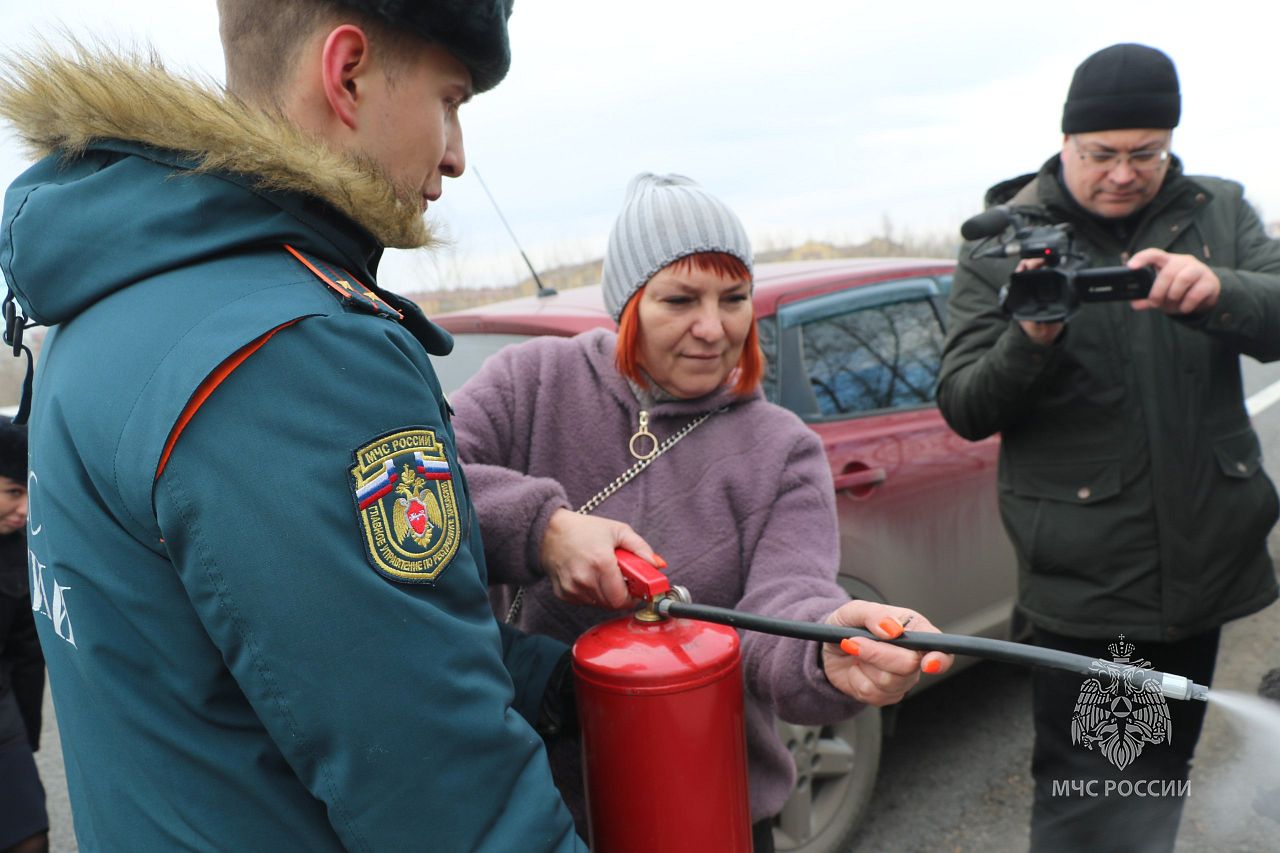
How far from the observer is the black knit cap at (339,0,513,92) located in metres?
1.08

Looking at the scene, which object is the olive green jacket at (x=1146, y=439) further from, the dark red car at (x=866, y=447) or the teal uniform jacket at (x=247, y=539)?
the teal uniform jacket at (x=247, y=539)

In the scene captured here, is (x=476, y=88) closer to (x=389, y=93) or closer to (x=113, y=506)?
(x=389, y=93)

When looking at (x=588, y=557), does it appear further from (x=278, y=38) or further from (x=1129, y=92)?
(x=1129, y=92)

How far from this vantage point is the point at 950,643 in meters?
1.17

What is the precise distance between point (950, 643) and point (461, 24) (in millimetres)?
904

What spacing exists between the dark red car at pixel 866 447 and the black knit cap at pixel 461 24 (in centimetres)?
178

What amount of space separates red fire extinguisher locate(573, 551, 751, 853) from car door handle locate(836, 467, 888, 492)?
168 cm

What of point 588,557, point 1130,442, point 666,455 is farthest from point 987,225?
point 588,557

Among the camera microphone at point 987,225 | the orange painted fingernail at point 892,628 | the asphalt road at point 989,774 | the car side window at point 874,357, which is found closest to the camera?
the orange painted fingernail at point 892,628

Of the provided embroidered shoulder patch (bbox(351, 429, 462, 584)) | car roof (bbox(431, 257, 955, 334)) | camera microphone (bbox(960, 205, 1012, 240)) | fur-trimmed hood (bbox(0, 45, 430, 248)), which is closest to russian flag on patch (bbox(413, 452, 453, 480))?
embroidered shoulder patch (bbox(351, 429, 462, 584))

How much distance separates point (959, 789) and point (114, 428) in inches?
129

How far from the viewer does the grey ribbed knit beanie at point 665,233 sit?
6.05ft

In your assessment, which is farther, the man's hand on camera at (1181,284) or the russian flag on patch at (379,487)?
the man's hand on camera at (1181,284)

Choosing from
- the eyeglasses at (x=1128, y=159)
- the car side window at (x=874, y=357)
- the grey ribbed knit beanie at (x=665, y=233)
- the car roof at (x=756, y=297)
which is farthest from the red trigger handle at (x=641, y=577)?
the car side window at (x=874, y=357)
